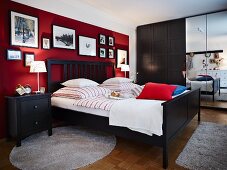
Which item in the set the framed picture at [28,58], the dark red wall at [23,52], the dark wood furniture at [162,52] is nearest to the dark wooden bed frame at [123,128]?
the dark red wall at [23,52]

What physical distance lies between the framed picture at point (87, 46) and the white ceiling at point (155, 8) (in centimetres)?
77

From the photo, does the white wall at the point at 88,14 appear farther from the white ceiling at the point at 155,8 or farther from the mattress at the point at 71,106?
the mattress at the point at 71,106

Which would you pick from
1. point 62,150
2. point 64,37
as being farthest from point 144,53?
point 62,150

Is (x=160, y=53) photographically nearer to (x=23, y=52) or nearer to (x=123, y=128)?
(x=123, y=128)

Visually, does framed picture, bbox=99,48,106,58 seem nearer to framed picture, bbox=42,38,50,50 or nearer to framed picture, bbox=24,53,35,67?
framed picture, bbox=42,38,50,50

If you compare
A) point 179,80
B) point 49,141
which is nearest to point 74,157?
point 49,141

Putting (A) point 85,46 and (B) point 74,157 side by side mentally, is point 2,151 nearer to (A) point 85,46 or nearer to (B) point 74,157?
(B) point 74,157

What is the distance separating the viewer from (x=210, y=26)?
171 inches

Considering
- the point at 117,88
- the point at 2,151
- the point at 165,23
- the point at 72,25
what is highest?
the point at 165,23

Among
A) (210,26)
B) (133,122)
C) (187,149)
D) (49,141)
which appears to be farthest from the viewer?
(210,26)

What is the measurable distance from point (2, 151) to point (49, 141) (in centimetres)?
57

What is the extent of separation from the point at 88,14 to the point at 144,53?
229 cm

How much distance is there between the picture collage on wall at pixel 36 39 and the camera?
262 cm

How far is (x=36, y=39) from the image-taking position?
291 cm
